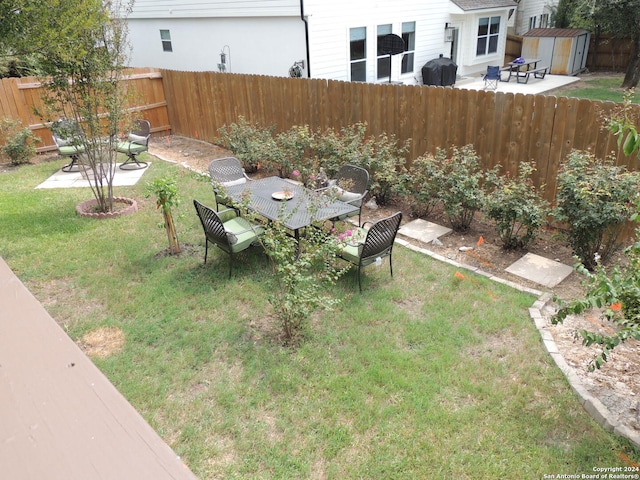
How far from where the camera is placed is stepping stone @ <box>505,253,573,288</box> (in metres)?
5.29

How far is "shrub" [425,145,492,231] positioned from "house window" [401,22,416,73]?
35.0 ft

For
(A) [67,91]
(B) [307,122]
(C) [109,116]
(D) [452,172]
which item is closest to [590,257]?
(D) [452,172]

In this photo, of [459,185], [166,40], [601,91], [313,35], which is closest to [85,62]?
[459,185]

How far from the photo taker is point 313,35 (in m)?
12.7

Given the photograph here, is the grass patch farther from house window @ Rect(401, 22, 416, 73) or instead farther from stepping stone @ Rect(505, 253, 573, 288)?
stepping stone @ Rect(505, 253, 573, 288)

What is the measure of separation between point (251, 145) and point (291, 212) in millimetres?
4751

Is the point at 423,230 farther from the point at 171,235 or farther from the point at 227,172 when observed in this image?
the point at 171,235

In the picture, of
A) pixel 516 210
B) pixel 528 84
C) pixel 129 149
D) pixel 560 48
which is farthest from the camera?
pixel 560 48

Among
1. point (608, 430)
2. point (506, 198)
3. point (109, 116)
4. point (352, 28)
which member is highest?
point (352, 28)

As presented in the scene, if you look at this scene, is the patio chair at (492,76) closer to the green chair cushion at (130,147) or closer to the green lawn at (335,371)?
the green chair cushion at (130,147)

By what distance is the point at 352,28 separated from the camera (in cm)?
1395

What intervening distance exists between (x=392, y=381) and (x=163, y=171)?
7625 millimetres

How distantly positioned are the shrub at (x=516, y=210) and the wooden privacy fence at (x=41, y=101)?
6.82 metres

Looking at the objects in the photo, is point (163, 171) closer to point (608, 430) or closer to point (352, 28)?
point (352, 28)
